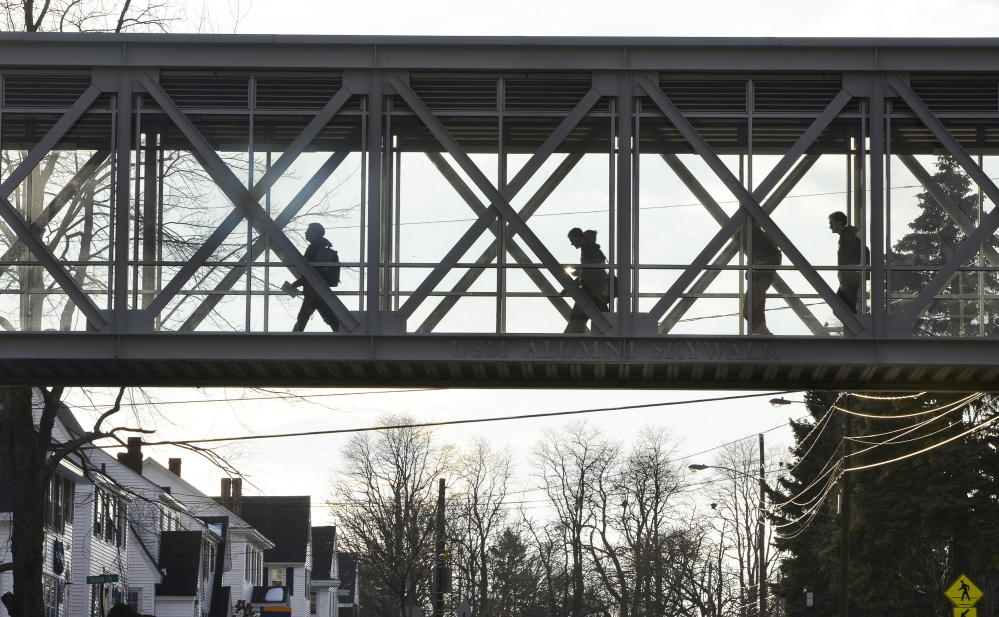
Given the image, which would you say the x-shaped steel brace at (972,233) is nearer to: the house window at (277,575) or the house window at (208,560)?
the house window at (208,560)

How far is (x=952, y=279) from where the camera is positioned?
1855cm

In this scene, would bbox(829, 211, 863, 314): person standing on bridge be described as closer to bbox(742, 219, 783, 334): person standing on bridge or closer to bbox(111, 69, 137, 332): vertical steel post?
bbox(742, 219, 783, 334): person standing on bridge

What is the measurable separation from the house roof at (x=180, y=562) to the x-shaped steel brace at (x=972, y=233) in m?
50.4

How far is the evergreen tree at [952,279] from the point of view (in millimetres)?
17906

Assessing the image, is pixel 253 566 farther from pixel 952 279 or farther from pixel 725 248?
pixel 952 279

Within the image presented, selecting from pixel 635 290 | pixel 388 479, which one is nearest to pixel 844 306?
pixel 635 290

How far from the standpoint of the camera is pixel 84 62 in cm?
1753

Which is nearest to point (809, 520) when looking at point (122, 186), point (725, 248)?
point (725, 248)

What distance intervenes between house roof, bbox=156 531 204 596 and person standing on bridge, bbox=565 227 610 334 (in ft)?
159

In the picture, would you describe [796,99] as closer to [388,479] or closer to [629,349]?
[629,349]

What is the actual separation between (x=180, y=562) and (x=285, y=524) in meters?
25.3

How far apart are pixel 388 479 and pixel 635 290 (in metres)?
56.2

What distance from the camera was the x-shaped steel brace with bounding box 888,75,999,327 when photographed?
17.1 meters

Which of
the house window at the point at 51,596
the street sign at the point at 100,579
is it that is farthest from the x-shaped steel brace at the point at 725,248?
the house window at the point at 51,596
